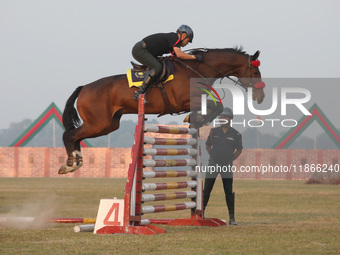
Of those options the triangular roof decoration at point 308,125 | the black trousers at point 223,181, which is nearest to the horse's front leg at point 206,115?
the black trousers at point 223,181

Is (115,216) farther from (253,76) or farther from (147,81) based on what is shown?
(253,76)

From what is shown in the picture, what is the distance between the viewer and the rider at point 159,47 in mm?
9273

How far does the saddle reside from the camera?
9234 millimetres

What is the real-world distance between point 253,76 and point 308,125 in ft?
120

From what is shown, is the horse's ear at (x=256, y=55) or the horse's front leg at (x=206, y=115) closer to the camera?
the horse's front leg at (x=206, y=115)

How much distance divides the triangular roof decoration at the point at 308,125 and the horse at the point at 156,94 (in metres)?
34.9

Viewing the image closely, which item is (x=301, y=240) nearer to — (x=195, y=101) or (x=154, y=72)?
(x=195, y=101)

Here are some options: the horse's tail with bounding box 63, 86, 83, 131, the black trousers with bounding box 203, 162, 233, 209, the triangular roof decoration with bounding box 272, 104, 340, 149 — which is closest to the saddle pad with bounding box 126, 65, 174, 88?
the horse's tail with bounding box 63, 86, 83, 131

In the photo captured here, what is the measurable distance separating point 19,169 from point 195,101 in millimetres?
44038

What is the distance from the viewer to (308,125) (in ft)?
148

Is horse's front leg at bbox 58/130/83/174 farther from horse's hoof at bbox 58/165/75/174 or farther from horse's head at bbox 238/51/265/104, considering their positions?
horse's head at bbox 238/51/265/104

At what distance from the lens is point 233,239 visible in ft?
27.1

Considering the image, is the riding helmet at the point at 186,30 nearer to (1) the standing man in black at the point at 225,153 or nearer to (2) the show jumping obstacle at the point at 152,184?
(2) the show jumping obstacle at the point at 152,184

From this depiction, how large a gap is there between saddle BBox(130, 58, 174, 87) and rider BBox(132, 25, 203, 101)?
81 mm
